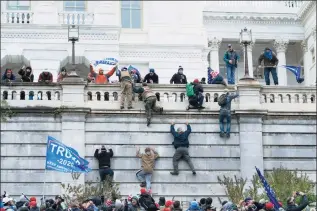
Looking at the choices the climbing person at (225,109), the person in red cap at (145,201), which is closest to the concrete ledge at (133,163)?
the climbing person at (225,109)

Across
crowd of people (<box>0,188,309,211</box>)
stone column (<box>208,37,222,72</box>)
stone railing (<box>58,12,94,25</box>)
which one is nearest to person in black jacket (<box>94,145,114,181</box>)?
crowd of people (<box>0,188,309,211</box>)

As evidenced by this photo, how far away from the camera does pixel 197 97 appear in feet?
126

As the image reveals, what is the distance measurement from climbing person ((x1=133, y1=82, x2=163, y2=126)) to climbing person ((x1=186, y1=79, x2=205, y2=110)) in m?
1.16

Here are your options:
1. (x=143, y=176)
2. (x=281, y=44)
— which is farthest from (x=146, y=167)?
(x=281, y=44)

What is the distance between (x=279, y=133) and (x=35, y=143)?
895 cm

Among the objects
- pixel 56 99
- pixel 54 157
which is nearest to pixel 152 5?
pixel 56 99

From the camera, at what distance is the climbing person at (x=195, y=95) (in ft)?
125

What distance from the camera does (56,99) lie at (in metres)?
38.2

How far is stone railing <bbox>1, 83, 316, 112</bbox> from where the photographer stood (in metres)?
38.1

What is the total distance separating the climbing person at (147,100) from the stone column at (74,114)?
2.04 m

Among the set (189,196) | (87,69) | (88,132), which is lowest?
(189,196)

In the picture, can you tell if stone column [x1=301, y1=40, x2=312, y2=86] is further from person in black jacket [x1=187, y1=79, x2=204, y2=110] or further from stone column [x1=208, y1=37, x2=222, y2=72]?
person in black jacket [x1=187, y1=79, x2=204, y2=110]

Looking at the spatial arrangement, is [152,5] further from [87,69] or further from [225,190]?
[225,190]

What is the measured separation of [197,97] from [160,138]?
6.67ft
